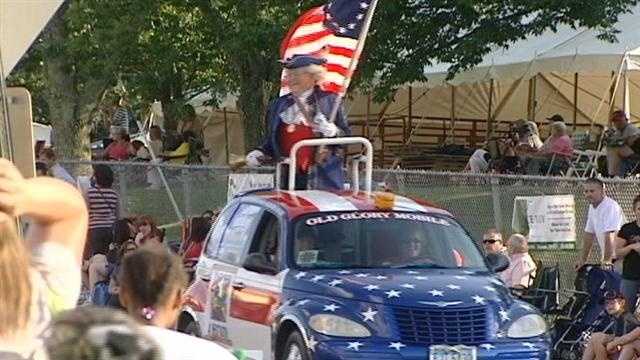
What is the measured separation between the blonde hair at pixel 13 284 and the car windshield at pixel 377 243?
702 cm

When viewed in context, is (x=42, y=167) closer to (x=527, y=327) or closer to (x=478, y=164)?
(x=478, y=164)

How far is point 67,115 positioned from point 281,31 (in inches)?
311

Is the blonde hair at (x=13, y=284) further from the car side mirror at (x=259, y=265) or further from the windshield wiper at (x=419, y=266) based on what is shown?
the windshield wiper at (x=419, y=266)

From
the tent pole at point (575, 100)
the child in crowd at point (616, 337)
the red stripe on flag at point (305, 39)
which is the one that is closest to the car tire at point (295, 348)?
the child in crowd at point (616, 337)

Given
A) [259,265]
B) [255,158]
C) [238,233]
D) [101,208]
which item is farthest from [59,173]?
[259,265]

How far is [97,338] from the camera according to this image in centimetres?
343

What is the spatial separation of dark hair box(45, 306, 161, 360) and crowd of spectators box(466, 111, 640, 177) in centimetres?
→ 1841

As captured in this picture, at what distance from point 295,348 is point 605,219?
5.46 m

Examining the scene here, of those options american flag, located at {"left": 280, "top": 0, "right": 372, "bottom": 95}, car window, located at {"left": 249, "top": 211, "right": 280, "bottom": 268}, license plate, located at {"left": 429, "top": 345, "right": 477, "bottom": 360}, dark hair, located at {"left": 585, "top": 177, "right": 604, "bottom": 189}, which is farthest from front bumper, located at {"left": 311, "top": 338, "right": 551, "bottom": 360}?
american flag, located at {"left": 280, "top": 0, "right": 372, "bottom": 95}

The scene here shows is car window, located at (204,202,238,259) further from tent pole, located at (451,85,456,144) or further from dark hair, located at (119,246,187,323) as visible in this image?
tent pole, located at (451,85,456,144)

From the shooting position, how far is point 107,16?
26453mm

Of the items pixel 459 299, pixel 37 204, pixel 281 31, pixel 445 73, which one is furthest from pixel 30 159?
pixel 445 73

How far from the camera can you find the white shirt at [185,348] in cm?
451

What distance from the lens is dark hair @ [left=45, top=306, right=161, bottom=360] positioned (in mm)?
3412
